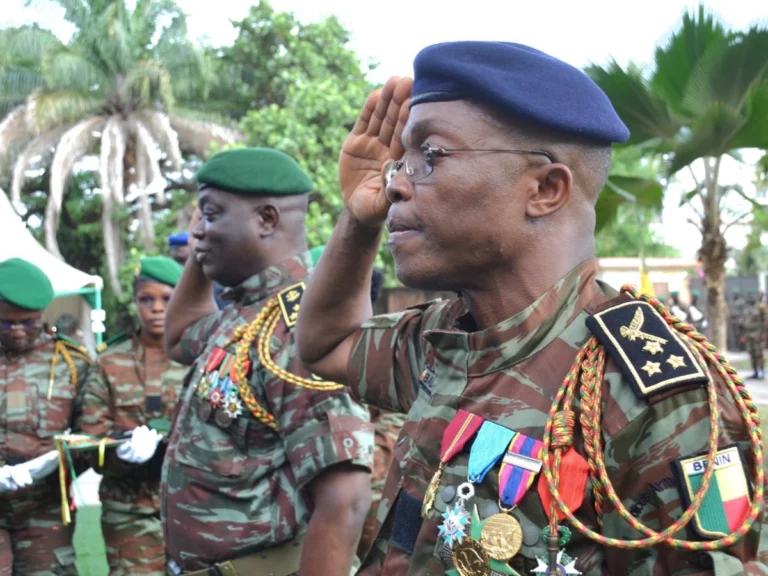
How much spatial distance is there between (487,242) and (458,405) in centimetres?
35

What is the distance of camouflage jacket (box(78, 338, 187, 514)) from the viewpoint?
17.0ft

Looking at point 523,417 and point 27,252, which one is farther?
point 27,252

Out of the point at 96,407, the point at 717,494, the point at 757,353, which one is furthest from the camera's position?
the point at 757,353

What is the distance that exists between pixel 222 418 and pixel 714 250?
766 cm

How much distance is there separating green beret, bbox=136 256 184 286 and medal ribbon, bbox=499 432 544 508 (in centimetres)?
438

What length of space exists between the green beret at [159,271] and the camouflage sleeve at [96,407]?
0.69 m

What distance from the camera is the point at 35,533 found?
15.8 feet

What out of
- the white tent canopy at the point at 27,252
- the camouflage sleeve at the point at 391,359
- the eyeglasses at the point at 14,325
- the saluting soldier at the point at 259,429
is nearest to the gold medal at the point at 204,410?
the saluting soldier at the point at 259,429

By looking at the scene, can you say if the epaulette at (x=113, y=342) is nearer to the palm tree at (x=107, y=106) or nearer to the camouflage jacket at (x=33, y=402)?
the camouflage jacket at (x=33, y=402)

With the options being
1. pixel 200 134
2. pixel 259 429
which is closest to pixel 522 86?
pixel 259 429

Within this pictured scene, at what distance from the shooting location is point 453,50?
5.74 ft

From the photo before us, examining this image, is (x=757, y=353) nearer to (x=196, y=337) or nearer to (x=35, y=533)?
(x=35, y=533)

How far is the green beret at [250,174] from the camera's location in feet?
11.0

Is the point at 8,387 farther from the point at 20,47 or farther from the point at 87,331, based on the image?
the point at 20,47
